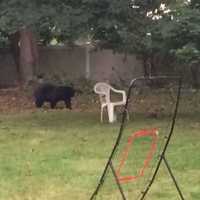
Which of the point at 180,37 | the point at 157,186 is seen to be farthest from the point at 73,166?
the point at 180,37

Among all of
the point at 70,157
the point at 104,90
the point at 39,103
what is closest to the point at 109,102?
the point at 104,90

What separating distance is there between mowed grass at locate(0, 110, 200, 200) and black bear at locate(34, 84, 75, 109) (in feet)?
3.92

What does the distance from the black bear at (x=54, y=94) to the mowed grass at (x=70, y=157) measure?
1195mm

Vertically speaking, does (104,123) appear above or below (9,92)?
above

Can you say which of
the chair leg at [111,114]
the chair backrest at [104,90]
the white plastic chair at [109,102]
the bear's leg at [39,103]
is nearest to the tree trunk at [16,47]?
the bear's leg at [39,103]

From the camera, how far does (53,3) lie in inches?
497

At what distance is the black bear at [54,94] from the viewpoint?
16.1 m

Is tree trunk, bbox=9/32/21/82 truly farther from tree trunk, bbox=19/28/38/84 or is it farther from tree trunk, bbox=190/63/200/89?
tree trunk, bbox=190/63/200/89

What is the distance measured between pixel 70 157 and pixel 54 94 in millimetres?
6555

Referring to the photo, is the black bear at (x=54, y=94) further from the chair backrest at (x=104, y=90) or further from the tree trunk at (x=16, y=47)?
the tree trunk at (x=16, y=47)

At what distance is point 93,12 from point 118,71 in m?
11.4

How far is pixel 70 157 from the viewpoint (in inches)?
383

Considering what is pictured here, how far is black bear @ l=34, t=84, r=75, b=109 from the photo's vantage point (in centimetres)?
1609

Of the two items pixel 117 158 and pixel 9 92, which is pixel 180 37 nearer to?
pixel 117 158
